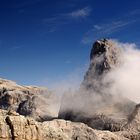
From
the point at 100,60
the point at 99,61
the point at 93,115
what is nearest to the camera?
the point at 93,115

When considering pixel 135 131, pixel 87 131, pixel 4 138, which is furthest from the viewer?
pixel 135 131

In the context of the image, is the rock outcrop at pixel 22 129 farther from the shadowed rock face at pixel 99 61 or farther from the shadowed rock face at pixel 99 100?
the shadowed rock face at pixel 99 61

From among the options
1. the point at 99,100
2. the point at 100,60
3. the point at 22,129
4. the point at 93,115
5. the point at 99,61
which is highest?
the point at 100,60

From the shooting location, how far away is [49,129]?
81.9 m

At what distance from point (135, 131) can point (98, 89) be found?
38.4 metres

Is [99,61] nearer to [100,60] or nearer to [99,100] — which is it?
[100,60]

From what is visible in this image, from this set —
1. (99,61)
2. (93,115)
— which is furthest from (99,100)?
(99,61)

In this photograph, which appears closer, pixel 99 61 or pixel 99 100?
pixel 99 100

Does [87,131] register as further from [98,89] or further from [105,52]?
[105,52]

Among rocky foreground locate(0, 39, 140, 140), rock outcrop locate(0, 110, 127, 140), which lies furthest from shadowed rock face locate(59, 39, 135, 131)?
rock outcrop locate(0, 110, 127, 140)

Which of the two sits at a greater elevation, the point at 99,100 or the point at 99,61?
the point at 99,61

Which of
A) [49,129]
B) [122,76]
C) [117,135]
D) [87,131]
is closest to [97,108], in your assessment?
[122,76]

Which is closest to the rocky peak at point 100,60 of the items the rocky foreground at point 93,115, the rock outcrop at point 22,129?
the rocky foreground at point 93,115

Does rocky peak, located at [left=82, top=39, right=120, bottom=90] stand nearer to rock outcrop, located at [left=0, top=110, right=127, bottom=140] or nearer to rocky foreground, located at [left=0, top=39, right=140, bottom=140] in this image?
rocky foreground, located at [left=0, top=39, right=140, bottom=140]
